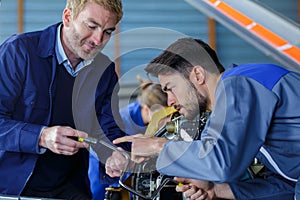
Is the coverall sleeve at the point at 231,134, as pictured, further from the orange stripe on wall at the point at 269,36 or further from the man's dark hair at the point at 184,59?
the orange stripe on wall at the point at 269,36

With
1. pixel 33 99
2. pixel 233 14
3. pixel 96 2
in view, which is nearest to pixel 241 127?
pixel 96 2

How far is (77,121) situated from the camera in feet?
5.68

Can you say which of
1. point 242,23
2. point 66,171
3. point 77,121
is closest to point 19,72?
point 77,121

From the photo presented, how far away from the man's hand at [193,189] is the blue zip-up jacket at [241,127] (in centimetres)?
17

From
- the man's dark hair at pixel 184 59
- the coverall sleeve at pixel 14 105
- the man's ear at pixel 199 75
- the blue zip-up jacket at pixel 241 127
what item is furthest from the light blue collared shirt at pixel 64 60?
the blue zip-up jacket at pixel 241 127

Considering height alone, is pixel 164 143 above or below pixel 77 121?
above

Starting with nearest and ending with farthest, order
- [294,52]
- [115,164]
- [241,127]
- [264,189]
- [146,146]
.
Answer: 1. [241,127]
2. [146,146]
3. [264,189]
4. [115,164]
5. [294,52]

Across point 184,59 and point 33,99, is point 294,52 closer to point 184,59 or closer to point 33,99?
point 184,59

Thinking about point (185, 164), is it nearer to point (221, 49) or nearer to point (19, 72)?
point (19, 72)

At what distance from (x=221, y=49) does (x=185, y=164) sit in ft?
16.3

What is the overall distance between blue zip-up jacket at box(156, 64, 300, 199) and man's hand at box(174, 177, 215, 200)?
0.55ft

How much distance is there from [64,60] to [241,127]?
29.7 inches

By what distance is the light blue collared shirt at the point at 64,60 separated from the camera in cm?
167

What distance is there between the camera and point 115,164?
1.60 metres
